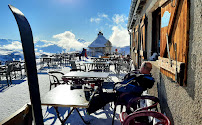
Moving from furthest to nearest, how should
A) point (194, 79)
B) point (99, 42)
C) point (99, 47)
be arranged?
1. point (99, 42)
2. point (99, 47)
3. point (194, 79)

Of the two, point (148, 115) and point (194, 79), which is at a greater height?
point (194, 79)

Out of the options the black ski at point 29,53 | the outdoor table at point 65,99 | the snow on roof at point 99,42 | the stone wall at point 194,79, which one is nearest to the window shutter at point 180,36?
the stone wall at point 194,79

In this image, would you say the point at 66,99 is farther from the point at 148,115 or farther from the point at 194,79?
the point at 194,79

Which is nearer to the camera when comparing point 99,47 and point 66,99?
point 66,99

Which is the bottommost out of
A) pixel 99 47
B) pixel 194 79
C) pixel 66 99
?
pixel 66 99

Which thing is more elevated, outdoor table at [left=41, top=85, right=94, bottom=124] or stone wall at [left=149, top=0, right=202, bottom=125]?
stone wall at [left=149, top=0, right=202, bottom=125]

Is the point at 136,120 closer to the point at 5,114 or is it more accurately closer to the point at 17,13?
the point at 17,13

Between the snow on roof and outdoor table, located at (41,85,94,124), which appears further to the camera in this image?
the snow on roof

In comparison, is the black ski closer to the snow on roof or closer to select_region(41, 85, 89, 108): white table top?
select_region(41, 85, 89, 108): white table top

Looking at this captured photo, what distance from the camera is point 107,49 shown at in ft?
98.1

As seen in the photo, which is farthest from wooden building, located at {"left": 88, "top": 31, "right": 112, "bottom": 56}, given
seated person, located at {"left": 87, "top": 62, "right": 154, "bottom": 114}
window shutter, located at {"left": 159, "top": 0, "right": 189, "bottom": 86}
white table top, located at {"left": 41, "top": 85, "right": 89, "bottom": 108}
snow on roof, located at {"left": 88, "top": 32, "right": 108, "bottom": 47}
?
window shutter, located at {"left": 159, "top": 0, "right": 189, "bottom": 86}

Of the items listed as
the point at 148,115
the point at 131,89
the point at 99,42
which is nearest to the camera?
the point at 148,115

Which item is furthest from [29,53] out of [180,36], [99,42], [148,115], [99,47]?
[99,42]

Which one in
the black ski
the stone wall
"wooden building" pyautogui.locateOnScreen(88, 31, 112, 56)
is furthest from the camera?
"wooden building" pyautogui.locateOnScreen(88, 31, 112, 56)
